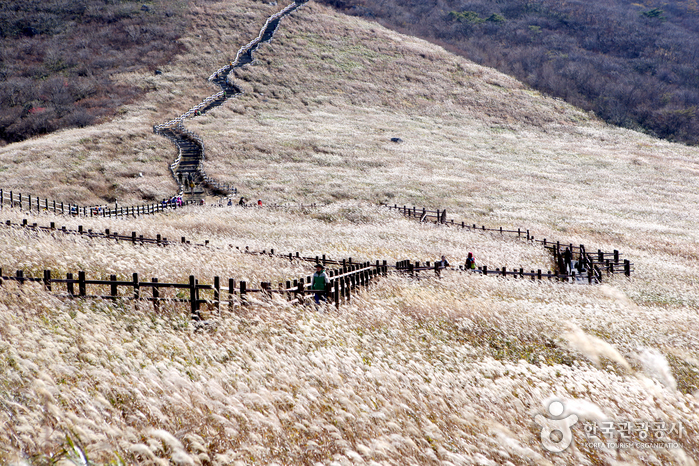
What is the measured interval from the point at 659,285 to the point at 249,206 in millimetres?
25584

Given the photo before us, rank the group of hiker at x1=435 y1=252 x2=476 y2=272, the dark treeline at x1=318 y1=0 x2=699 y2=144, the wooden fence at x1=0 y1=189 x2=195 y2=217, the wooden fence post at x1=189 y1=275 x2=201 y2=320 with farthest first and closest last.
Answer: the dark treeline at x1=318 y1=0 x2=699 y2=144
the wooden fence at x1=0 y1=189 x2=195 y2=217
the group of hiker at x1=435 y1=252 x2=476 y2=272
the wooden fence post at x1=189 y1=275 x2=201 y2=320

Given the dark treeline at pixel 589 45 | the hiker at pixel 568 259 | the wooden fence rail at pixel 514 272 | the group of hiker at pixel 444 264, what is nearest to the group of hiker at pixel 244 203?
the wooden fence rail at pixel 514 272

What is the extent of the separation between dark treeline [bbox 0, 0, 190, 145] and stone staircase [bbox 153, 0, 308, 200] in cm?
913

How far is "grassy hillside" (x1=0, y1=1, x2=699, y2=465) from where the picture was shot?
14.0 ft

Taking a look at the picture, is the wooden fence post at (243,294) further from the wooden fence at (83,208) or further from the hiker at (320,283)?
the wooden fence at (83,208)

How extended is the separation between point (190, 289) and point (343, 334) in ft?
8.79

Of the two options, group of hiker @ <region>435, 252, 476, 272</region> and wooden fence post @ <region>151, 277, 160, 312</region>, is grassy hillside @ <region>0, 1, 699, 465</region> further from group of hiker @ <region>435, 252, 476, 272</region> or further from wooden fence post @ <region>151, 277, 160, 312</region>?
group of hiker @ <region>435, 252, 476, 272</region>

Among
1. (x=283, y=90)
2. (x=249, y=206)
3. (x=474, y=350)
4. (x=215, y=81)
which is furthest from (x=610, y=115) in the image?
(x=474, y=350)

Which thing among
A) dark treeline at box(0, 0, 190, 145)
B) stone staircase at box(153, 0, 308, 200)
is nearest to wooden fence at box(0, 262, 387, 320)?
stone staircase at box(153, 0, 308, 200)

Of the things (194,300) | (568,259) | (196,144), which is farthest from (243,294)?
(196,144)

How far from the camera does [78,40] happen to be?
272 ft

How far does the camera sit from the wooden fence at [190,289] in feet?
25.2

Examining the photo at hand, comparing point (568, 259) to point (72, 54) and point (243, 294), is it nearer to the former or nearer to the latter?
point (243, 294)

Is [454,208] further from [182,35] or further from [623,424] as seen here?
[182,35]
